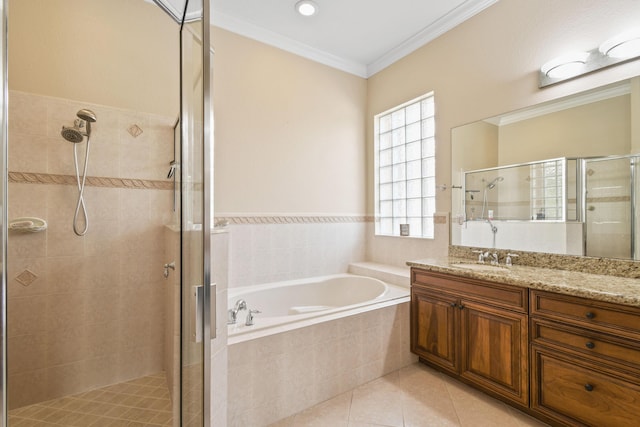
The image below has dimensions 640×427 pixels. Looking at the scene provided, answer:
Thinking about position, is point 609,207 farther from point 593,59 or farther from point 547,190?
point 593,59

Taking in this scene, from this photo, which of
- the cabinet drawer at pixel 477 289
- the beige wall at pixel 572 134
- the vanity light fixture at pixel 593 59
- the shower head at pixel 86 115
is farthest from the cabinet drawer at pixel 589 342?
the shower head at pixel 86 115

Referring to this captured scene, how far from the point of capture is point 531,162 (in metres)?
2.02

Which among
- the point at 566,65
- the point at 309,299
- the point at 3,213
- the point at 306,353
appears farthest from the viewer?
the point at 309,299

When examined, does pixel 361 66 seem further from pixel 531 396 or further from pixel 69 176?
pixel 531 396

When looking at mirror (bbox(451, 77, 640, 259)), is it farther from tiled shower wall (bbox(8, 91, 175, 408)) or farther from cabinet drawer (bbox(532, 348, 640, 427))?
tiled shower wall (bbox(8, 91, 175, 408))

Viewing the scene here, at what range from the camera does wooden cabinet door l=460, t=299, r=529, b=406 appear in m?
1.58

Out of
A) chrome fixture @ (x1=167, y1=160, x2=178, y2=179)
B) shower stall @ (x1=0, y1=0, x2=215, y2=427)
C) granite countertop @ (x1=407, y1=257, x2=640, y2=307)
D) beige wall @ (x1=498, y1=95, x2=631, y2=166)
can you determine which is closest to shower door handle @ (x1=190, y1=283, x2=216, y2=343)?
shower stall @ (x1=0, y1=0, x2=215, y2=427)

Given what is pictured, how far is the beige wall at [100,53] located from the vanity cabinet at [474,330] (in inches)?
91.5

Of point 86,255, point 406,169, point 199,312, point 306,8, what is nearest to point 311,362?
point 199,312

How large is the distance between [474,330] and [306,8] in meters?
2.76

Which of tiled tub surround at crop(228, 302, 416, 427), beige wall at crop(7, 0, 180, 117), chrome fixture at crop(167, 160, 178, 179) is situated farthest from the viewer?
chrome fixture at crop(167, 160, 178, 179)

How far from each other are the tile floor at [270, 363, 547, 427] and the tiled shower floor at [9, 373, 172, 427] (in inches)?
29.7

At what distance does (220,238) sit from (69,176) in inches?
50.7

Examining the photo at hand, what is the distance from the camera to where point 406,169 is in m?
3.10
